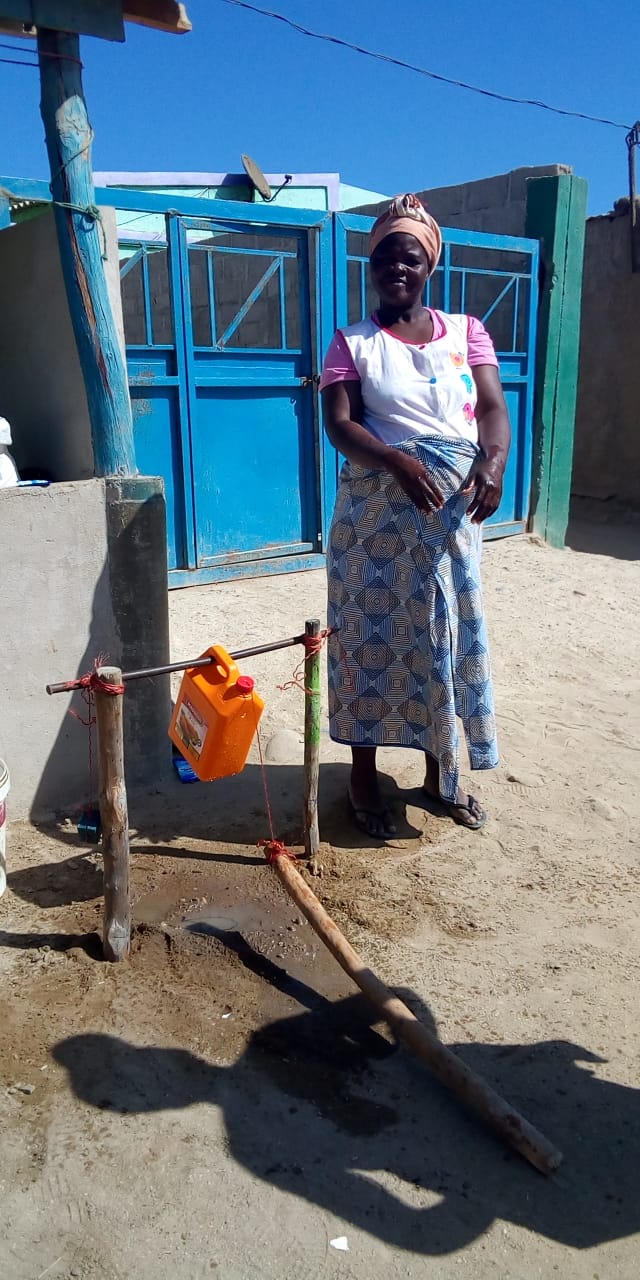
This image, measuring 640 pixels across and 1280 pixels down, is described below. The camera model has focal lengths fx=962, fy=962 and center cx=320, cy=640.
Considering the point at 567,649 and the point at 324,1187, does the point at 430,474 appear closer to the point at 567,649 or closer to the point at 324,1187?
the point at 324,1187

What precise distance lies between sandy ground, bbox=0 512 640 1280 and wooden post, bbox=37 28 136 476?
130cm

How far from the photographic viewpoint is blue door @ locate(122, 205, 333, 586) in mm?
5496

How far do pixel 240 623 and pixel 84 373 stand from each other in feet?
6.85

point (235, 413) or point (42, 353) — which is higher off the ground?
point (42, 353)

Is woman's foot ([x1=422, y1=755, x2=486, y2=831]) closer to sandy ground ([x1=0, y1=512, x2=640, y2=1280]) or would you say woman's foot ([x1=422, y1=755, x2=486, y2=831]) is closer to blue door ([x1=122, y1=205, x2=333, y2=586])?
sandy ground ([x1=0, y1=512, x2=640, y2=1280])

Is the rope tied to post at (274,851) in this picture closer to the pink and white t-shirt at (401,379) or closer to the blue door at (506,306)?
the pink and white t-shirt at (401,379)

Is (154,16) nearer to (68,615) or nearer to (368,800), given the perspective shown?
(68,615)

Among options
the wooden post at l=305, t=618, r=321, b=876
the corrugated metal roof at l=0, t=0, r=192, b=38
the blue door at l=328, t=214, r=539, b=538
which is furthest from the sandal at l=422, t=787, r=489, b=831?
the blue door at l=328, t=214, r=539, b=538

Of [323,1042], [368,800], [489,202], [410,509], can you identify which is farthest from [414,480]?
[489,202]

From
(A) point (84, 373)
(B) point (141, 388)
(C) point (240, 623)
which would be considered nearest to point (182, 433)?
(B) point (141, 388)

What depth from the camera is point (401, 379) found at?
280cm

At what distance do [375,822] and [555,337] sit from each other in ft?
17.1

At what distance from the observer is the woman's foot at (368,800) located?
3.19 metres

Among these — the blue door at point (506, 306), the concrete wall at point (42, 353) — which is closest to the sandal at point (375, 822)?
the concrete wall at point (42, 353)
